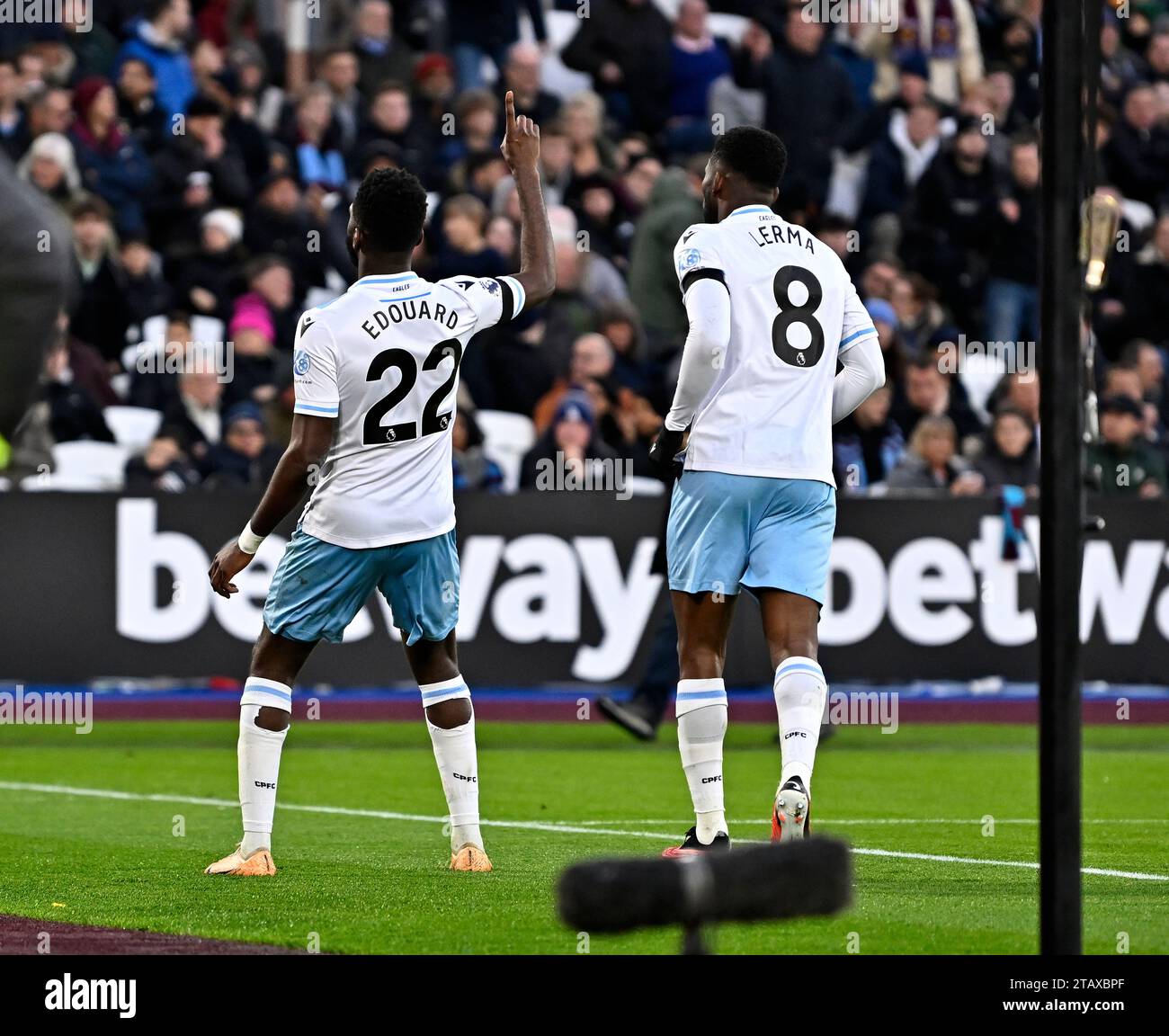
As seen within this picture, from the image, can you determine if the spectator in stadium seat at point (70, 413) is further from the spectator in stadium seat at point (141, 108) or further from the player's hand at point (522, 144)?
the player's hand at point (522, 144)

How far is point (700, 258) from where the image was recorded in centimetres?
829

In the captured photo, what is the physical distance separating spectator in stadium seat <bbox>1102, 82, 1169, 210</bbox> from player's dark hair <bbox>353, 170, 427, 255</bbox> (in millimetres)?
14803

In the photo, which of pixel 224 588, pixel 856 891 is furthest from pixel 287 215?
pixel 856 891

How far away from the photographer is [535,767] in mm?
13641

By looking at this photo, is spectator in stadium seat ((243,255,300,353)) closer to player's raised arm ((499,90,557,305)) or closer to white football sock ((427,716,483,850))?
player's raised arm ((499,90,557,305))

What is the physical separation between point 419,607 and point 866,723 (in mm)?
9113

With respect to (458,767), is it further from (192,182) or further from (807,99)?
(807,99)

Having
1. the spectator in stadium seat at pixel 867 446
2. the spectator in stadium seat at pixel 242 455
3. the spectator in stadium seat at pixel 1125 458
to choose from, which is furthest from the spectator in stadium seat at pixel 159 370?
the spectator in stadium seat at pixel 1125 458

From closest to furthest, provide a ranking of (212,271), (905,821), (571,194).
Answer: (905,821), (212,271), (571,194)

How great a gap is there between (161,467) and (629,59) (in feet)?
23.1

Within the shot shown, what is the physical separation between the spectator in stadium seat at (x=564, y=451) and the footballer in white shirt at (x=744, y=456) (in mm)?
8564

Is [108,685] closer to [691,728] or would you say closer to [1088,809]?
[1088,809]

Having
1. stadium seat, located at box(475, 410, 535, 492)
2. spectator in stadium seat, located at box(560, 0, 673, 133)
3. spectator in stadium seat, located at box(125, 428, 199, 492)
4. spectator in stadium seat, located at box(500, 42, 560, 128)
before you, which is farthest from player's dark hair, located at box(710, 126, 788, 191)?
spectator in stadium seat, located at box(560, 0, 673, 133)

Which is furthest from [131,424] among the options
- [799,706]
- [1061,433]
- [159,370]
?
[1061,433]
